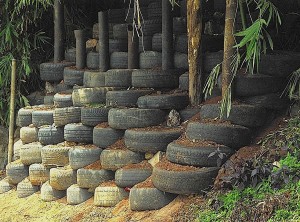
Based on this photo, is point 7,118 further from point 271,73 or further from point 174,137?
point 271,73

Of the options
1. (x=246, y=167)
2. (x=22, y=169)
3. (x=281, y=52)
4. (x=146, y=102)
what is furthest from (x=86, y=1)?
(x=246, y=167)

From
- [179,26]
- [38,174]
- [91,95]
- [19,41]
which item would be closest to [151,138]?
[91,95]

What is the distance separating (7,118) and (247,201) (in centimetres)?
585

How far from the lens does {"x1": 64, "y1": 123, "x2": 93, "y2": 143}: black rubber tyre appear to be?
8.82 m

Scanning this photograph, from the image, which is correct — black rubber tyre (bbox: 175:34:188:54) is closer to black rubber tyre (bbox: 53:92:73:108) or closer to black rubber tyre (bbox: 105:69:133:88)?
black rubber tyre (bbox: 105:69:133:88)

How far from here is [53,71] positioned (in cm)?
1025

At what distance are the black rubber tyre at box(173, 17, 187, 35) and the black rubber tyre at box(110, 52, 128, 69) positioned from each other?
0.80m

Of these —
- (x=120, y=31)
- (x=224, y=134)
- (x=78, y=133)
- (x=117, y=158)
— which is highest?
(x=120, y=31)

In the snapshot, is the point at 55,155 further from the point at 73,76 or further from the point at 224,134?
the point at 224,134

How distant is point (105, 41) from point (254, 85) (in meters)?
2.70

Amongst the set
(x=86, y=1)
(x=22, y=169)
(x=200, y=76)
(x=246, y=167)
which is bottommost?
(x=22, y=169)

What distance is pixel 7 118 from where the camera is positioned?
11.1m

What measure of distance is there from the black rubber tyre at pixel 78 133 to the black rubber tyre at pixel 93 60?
1026mm

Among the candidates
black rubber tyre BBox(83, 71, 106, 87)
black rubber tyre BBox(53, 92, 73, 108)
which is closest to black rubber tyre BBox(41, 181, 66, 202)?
black rubber tyre BBox(53, 92, 73, 108)
